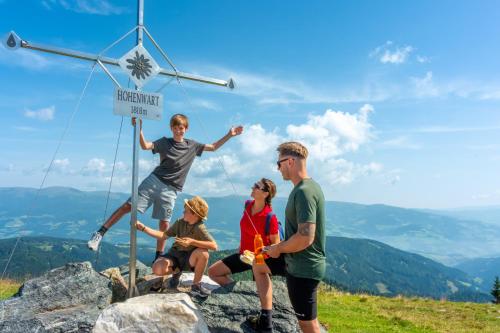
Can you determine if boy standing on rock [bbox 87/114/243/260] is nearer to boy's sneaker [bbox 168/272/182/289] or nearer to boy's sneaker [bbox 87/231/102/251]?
boy's sneaker [bbox 168/272/182/289]

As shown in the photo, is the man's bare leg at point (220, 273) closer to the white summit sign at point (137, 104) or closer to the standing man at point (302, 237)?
the standing man at point (302, 237)

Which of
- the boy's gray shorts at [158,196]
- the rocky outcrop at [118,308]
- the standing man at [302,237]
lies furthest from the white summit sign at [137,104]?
the rocky outcrop at [118,308]

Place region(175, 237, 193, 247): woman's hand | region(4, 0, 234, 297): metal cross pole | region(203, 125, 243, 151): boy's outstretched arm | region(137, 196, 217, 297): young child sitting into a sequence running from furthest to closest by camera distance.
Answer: region(203, 125, 243, 151): boy's outstretched arm, region(137, 196, 217, 297): young child sitting, region(175, 237, 193, 247): woman's hand, region(4, 0, 234, 297): metal cross pole

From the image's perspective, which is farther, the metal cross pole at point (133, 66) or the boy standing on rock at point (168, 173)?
the boy standing on rock at point (168, 173)

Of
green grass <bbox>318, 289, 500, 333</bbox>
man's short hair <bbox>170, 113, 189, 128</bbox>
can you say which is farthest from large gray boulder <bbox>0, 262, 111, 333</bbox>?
green grass <bbox>318, 289, 500, 333</bbox>

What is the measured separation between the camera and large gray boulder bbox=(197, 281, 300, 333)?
7.13 metres

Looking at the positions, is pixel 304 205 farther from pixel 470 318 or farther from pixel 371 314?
pixel 470 318

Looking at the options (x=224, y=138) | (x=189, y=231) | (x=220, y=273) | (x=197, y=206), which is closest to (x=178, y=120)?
(x=224, y=138)

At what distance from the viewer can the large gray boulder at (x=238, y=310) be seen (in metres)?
7.13

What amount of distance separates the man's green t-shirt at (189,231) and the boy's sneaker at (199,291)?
0.81 meters

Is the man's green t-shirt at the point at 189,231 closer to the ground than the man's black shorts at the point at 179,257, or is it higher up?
higher up

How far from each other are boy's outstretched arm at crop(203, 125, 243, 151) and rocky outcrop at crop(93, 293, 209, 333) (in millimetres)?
4452

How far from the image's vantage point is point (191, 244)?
752 centimetres

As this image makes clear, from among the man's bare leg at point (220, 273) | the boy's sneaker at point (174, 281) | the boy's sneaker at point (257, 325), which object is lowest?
the boy's sneaker at point (257, 325)
